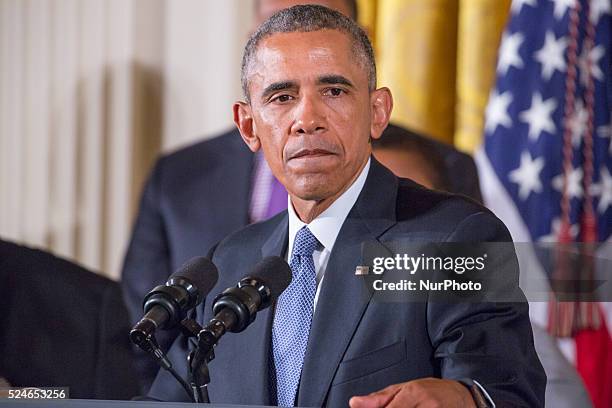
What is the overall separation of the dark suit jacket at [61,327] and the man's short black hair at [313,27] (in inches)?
25.5

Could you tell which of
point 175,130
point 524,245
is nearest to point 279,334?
point 524,245

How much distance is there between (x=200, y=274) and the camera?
151cm

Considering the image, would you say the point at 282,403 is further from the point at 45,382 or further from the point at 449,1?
the point at 449,1

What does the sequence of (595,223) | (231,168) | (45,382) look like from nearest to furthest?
(45,382)
(231,168)
(595,223)

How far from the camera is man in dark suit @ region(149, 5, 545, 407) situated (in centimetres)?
150

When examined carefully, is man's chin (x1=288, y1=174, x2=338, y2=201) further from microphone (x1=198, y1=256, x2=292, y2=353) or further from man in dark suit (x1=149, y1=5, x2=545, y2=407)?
microphone (x1=198, y1=256, x2=292, y2=353)

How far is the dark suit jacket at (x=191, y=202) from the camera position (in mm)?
2195

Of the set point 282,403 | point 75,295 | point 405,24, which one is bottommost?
point 282,403

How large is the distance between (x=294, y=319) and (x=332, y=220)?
14 centimetres

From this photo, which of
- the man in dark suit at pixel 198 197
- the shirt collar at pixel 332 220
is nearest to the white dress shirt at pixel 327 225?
the shirt collar at pixel 332 220

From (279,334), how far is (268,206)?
0.58 meters

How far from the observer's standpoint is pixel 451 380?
4.64 ft

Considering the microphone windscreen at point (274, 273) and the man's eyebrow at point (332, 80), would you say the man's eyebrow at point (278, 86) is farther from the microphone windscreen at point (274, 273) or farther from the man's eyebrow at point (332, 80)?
the microphone windscreen at point (274, 273)

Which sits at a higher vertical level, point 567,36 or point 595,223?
point 567,36
